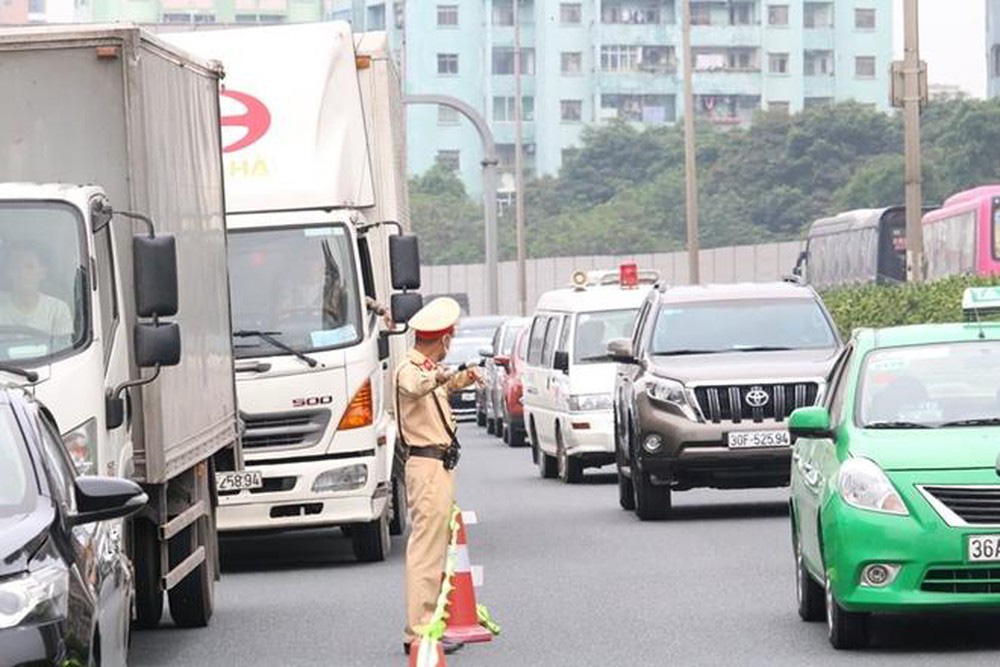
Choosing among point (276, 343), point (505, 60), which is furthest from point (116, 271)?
point (505, 60)

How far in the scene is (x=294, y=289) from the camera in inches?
775

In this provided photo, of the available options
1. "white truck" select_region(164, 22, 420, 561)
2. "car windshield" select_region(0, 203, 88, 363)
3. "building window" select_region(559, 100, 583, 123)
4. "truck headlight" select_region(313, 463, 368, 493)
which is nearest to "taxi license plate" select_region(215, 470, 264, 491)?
"white truck" select_region(164, 22, 420, 561)

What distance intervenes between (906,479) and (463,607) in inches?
91.3

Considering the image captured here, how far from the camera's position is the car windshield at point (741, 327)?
2373 centimetres

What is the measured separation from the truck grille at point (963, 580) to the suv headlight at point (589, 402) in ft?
51.8

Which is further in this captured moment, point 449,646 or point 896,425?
point 449,646

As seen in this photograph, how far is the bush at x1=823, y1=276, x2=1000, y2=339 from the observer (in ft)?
107

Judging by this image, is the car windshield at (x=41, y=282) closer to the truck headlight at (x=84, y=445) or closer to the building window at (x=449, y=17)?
the truck headlight at (x=84, y=445)

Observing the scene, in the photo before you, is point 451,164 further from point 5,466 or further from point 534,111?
point 5,466

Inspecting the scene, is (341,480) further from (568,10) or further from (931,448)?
(568,10)

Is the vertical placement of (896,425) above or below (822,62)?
below

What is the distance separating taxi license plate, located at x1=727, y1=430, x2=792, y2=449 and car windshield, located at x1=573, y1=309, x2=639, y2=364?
6784 mm

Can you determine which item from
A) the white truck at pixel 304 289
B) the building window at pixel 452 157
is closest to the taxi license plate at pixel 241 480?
the white truck at pixel 304 289

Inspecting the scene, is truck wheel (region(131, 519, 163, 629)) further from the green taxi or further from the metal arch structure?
the metal arch structure
